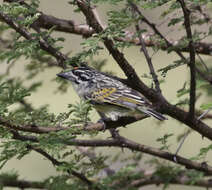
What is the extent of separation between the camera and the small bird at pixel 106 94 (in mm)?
5297

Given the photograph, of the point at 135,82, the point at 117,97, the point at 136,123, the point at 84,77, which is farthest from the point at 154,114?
the point at 136,123

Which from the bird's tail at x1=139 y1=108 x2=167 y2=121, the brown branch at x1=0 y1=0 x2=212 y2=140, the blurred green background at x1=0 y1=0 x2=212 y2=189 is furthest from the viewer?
the blurred green background at x1=0 y1=0 x2=212 y2=189

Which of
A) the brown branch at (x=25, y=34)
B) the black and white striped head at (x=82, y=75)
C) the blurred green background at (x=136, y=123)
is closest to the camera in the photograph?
the brown branch at (x=25, y=34)

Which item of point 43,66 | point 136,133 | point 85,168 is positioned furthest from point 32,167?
point 85,168

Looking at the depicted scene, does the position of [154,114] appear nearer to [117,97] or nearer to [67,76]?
[117,97]

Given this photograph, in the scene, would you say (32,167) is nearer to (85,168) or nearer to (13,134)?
(85,168)

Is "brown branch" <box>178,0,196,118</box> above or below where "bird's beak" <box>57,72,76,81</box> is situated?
below

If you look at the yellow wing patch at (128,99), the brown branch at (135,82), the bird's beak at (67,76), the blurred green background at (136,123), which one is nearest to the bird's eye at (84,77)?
the bird's beak at (67,76)

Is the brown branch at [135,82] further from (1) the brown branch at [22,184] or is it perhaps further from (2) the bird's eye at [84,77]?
(2) the bird's eye at [84,77]

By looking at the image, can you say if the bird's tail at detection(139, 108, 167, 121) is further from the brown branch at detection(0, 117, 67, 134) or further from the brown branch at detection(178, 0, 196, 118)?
the brown branch at detection(0, 117, 67, 134)

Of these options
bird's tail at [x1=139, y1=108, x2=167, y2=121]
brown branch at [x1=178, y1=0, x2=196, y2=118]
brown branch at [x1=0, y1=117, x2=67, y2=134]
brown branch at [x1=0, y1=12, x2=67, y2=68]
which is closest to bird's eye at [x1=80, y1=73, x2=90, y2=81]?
bird's tail at [x1=139, y1=108, x2=167, y2=121]

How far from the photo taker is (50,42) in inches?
159

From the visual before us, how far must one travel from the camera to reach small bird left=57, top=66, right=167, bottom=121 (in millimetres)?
5297

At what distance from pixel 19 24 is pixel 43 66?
2194 millimetres
